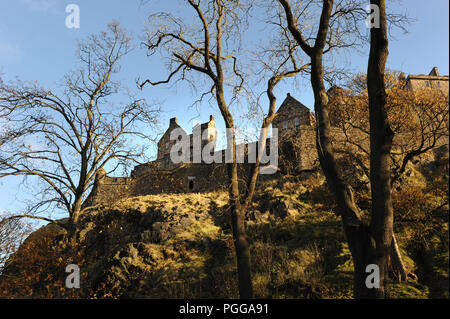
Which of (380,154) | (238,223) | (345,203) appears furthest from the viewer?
(238,223)

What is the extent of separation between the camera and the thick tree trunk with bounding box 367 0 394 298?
16.7 ft

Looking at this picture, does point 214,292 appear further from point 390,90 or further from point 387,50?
point 390,90

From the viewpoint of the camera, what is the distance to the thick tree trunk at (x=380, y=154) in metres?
5.08

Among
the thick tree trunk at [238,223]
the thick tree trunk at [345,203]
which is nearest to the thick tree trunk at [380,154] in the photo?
the thick tree trunk at [345,203]

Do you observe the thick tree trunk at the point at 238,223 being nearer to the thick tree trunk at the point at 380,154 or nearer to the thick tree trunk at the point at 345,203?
the thick tree trunk at the point at 345,203

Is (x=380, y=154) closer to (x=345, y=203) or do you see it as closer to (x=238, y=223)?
(x=345, y=203)

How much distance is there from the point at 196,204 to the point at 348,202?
546 inches

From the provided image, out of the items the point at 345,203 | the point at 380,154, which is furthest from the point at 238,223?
the point at 380,154

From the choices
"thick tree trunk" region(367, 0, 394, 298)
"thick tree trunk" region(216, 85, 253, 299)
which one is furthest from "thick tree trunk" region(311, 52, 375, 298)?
"thick tree trunk" region(216, 85, 253, 299)

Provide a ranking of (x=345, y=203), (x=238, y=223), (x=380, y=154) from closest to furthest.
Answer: (x=380, y=154) < (x=345, y=203) < (x=238, y=223)

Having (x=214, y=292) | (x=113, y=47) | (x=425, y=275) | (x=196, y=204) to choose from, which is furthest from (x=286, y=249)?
(x=113, y=47)

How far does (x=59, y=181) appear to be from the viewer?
12688mm

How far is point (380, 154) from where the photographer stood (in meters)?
5.43

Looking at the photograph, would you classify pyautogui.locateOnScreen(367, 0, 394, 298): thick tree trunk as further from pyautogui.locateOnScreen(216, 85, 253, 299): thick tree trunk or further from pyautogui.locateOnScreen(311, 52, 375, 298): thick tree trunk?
pyautogui.locateOnScreen(216, 85, 253, 299): thick tree trunk
